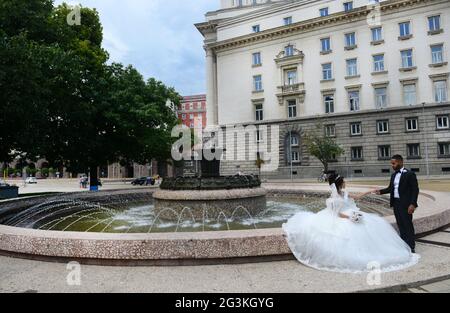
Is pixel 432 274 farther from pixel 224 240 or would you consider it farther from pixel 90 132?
pixel 90 132

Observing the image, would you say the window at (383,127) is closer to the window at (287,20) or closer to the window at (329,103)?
the window at (329,103)

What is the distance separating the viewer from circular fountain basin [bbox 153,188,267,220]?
34.1 feet

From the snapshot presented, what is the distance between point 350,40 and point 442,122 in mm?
14942

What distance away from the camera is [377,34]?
42.1 m

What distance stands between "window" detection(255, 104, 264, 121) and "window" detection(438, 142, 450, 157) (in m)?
22.3

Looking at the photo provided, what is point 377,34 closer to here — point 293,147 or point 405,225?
point 293,147

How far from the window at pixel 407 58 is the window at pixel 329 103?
903 cm

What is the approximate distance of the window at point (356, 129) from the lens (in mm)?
42494

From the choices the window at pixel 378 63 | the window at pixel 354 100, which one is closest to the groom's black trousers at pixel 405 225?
the window at pixel 354 100

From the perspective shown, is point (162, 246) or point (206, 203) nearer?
point (162, 246)

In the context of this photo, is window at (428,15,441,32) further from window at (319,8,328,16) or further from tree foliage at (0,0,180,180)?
tree foliage at (0,0,180,180)

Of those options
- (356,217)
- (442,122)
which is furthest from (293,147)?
(356,217)

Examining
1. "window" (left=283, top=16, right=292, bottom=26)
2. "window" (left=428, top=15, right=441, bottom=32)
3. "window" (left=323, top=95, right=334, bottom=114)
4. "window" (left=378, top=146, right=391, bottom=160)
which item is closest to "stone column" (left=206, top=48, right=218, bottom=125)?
"window" (left=283, top=16, right=292, bottom=26)
